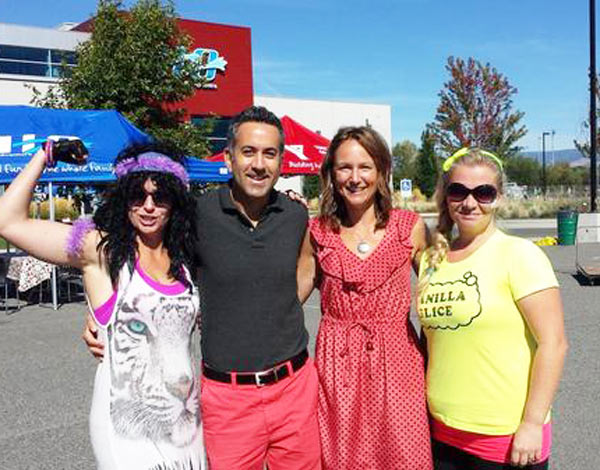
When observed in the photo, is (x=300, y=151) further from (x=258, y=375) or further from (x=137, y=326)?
(x=137, y=326)

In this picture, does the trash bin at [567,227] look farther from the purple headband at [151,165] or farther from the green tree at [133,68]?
the purple headband at [151,165]

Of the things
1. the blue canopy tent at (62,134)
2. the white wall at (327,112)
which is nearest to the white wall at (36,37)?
the white wall at (327,112)

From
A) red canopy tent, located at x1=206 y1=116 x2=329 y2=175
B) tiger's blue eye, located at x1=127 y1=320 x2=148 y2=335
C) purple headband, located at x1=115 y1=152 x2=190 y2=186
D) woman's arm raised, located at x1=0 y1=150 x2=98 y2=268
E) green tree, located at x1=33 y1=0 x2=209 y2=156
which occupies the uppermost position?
green tree, located at x1=33 y1=0 x2=209 y2=156

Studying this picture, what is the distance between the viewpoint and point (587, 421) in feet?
16.0

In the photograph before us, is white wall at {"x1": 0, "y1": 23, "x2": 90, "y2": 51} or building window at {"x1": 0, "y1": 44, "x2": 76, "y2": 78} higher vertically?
white wall at {"x1": 0, "y1": 23, "x2": 90, "y2": 51}

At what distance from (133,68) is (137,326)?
42.1ft

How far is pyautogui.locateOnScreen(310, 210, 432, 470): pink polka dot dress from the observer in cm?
280

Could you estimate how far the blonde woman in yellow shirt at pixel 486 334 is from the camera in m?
2.44

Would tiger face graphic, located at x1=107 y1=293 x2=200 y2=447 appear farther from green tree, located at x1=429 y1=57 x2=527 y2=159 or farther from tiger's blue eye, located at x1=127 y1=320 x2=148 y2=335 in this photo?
green tree, located at x1=429 y1=57 x2=527 y2=159

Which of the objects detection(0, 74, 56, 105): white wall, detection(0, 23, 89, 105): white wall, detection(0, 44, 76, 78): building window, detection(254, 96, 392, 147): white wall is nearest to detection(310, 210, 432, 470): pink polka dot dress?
detection(0, 74, 56, 105): white wall


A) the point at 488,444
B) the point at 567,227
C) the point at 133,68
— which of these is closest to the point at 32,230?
the point at 488,444

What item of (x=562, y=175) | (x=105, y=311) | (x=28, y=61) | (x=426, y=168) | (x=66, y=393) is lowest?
(x=66, y=393)

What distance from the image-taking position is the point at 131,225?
2.62 m

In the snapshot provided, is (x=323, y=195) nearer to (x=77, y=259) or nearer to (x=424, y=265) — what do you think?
(x=424, y=265)
